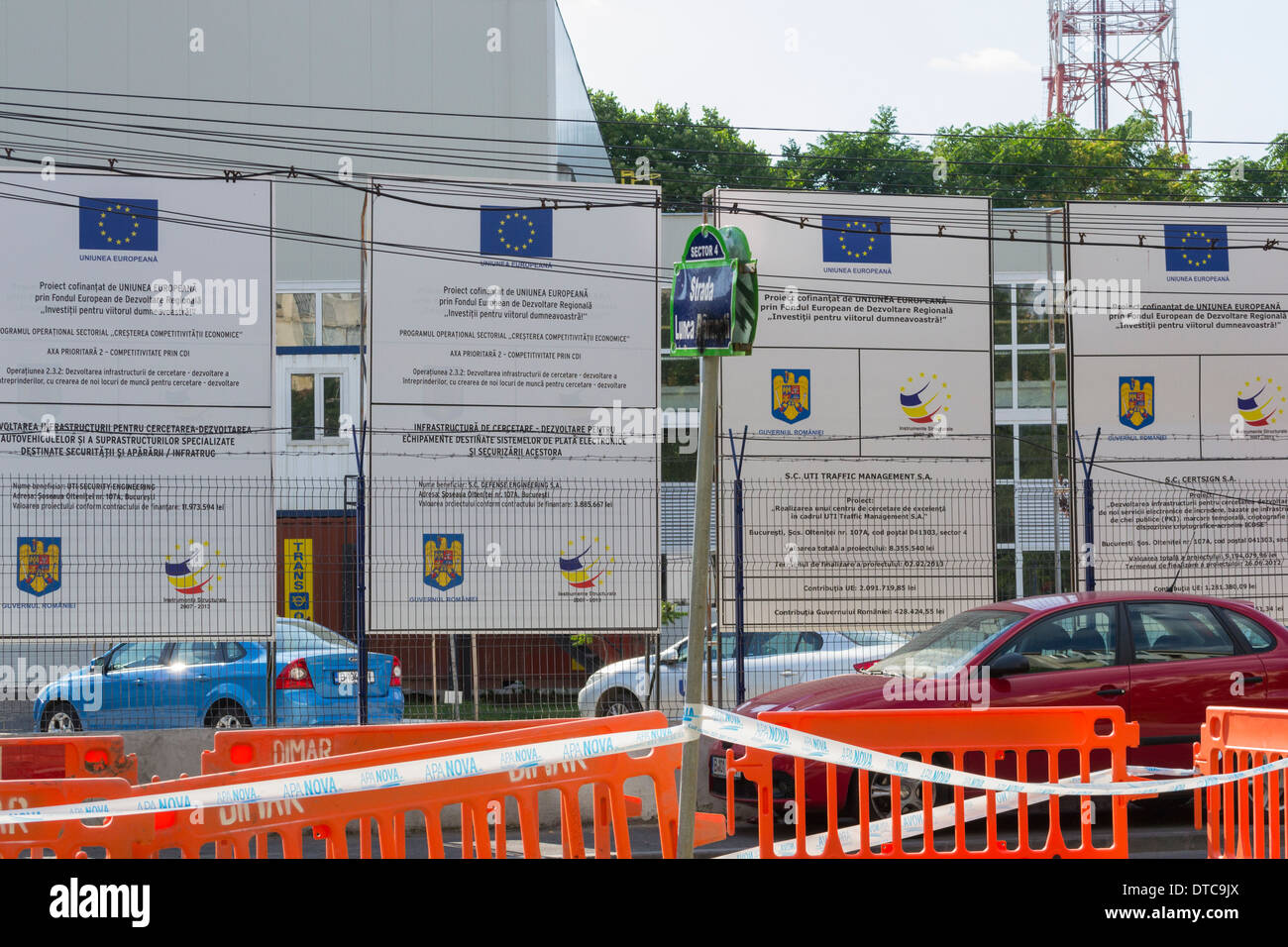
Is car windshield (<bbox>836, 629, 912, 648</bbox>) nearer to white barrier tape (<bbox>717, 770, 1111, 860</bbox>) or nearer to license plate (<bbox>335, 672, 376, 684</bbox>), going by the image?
license plate (<bbox>335, 672, 376, 684</bbox>)

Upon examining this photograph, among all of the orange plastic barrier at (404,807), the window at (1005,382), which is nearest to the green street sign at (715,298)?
the orange plastic barrier at (404,807)

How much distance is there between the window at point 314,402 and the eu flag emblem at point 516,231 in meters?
15.3

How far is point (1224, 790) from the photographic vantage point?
6410mm

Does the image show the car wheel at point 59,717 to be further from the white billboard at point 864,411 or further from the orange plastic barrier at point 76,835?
the orange plastic barrier at point 76,835

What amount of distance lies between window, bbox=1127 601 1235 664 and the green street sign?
19.1 feet

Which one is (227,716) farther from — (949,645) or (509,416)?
(949,645)

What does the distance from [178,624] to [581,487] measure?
373cm

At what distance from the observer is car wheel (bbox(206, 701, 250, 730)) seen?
12.5m

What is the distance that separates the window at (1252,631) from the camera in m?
9.47

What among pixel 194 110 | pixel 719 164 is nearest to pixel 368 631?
pixel 194 110

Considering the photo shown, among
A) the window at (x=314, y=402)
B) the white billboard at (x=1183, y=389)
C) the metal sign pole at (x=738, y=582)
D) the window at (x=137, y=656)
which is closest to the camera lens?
the metal sign pole at (x=738, y=582)

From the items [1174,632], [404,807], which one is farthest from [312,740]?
[1174,632]

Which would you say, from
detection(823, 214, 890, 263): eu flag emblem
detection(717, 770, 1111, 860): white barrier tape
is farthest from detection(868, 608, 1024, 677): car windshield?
detection(823, 214, 890, 263): eu flag emblem
